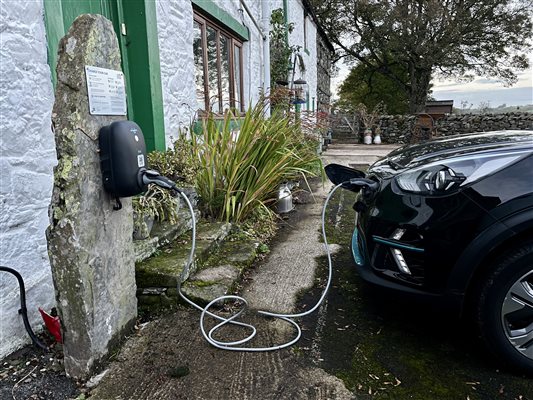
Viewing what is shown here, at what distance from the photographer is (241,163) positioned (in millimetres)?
3781

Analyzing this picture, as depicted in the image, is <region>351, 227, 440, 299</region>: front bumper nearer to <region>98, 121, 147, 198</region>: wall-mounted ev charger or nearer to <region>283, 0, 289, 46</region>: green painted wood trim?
<region>98, 121, 147, 198</region>: wall-mounted ev charger

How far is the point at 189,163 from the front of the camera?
3.65 metres

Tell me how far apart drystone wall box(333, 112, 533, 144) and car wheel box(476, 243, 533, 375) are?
47.2 feet

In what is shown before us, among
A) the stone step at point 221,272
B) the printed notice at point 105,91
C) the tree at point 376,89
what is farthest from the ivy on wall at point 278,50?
the tree at point 376,89

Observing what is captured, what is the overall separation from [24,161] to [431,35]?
21466 millimetres

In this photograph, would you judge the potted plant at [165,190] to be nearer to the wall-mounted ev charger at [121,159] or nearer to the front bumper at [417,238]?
the wall-mounted ev charger at [121,159]

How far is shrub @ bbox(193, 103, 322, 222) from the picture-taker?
374 cm

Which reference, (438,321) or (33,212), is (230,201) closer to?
(33,212)

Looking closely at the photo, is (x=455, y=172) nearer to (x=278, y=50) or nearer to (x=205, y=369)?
(x=205, y=369)

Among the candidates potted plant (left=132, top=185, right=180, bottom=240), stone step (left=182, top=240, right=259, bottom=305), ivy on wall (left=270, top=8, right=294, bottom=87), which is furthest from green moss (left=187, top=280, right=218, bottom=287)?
ivy on wall (left=270, top=8, right=294, bottom=87)

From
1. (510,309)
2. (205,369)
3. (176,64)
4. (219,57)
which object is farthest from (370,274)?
(219,57)

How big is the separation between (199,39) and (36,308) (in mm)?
3989

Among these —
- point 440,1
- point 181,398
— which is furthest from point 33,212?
point 440,1

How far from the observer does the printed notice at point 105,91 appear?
Answer: 169cm
